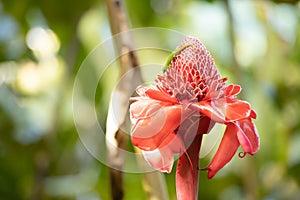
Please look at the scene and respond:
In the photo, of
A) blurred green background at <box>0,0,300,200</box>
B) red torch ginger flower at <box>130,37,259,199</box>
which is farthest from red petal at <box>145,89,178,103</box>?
blurred green background at <box>0,0,300,200</box>

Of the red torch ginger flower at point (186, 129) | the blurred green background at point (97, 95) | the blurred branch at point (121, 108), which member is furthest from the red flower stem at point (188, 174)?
the blurred green background at point (97, 95)

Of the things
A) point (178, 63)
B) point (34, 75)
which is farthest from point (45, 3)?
point (178, 63)

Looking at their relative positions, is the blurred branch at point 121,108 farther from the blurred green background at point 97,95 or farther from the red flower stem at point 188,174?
the blurred green background at point 97,95

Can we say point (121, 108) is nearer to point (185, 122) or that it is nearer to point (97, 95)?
point (185, 122)

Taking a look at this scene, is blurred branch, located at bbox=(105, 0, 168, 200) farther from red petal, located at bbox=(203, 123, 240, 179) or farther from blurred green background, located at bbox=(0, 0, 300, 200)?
blurred green background, located at bbox=(0, 0, 300, 200)

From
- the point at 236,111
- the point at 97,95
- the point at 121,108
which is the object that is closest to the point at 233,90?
the point at 236,111

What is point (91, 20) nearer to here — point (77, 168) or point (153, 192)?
point (77, 168)

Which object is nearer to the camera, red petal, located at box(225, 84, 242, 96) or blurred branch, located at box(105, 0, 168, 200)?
red petal, located at box(225, 84, 242, 96)
